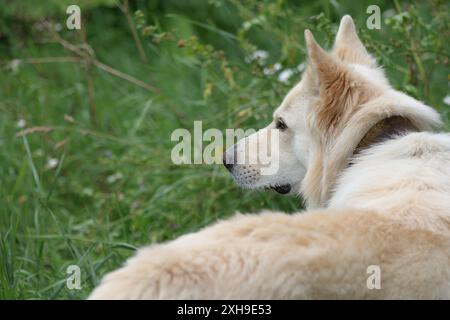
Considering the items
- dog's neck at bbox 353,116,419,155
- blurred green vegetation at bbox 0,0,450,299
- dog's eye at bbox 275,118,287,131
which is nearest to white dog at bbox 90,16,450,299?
dog's neck at bbox 353,116,419,155

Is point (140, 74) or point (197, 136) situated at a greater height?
point (140, 74)

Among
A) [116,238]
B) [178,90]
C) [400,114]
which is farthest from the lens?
[178,90]

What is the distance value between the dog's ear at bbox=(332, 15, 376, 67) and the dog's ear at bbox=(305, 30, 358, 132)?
1.48 feet

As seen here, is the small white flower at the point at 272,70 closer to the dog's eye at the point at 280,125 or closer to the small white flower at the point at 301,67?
the small white flower at the point at 301,67

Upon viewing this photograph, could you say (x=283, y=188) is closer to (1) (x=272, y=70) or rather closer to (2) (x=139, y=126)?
(1) (x=272, y=70)

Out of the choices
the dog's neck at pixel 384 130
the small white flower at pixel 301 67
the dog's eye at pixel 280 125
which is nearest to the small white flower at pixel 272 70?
the small white flower at pixel 301 67

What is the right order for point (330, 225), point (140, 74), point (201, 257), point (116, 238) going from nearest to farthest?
point (201, 257) → point (330, 225) → point (116, 238) → point (140, 74)

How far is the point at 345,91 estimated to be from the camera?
3469mm

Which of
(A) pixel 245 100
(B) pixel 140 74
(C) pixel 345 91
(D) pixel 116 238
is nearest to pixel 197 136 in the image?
(A) pixel 245 100

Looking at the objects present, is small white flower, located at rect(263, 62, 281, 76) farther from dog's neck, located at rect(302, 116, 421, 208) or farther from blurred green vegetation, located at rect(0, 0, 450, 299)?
dog's neck, located at rect(302, 116, 421, 208)

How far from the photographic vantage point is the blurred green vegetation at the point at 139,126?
4465mm
